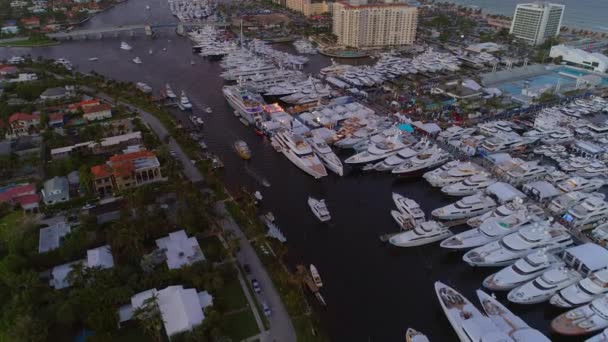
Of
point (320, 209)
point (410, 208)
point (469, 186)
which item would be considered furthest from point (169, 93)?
point (469, 186)

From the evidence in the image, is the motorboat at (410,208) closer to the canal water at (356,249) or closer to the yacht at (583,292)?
the canal water at (356,249)

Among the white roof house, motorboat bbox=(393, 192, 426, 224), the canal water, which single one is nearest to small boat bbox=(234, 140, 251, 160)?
the canal water

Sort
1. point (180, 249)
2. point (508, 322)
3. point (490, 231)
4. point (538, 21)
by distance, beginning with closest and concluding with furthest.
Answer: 1. point (508, 322)
2. point (180, 249)
3. point (490, 231)
4. point (538, 21)

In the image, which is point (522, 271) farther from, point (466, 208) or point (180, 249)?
point (180, 249)

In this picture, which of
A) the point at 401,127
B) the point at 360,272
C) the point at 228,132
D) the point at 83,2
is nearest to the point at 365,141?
the point at 401,127

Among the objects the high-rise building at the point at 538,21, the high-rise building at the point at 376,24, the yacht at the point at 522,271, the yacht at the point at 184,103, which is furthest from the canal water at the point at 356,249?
the high-rise building at the point at 538,21

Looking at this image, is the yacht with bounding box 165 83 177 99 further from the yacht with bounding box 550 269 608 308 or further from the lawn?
the yacht with bounding box 550 269 608 308

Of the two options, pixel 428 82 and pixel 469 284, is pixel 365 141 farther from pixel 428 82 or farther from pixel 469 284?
pixel 428 82
